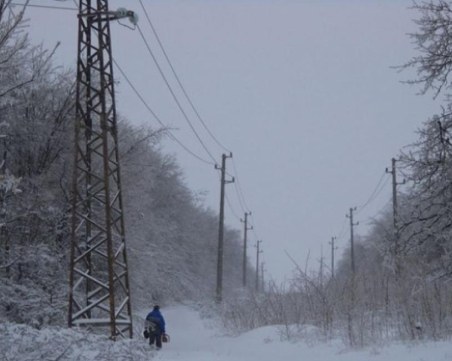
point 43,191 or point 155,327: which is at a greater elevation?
point 43,191

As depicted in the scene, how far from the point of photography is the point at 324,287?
1805cm

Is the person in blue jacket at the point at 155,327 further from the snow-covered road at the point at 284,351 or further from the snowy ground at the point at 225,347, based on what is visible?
the snowy ground at the point at 225,347

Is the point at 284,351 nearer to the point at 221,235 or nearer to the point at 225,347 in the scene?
the point at 225,347

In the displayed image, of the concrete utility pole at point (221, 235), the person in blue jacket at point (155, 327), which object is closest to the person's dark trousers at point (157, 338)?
the person in blue jacket at point (155, 327)

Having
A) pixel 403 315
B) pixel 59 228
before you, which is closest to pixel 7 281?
pixel 59 228

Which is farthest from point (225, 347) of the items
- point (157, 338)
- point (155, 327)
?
point (155, 327)

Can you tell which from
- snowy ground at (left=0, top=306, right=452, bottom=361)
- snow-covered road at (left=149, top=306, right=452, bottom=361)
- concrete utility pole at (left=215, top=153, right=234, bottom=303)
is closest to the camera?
snowy ground at (left=0, top=306, right=452, bottom=361)

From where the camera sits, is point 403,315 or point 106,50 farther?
point 106,50

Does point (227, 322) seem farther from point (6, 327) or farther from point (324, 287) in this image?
point (6, 327)

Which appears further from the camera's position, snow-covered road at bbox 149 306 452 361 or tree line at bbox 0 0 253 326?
tree line at bbox 0 0 253 326

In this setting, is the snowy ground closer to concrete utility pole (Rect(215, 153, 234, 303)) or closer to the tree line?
the tree line

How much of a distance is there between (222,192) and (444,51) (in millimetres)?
24796

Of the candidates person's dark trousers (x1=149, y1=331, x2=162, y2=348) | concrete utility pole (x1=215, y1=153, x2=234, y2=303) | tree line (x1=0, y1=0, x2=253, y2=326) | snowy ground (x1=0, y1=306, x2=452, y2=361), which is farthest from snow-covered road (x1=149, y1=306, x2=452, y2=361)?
concrete utility pole (x1=215, y1=153, x2=234, y2=303)

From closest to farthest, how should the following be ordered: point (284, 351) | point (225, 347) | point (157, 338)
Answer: point (284, 351), point (225, 347), point (157, 338)
